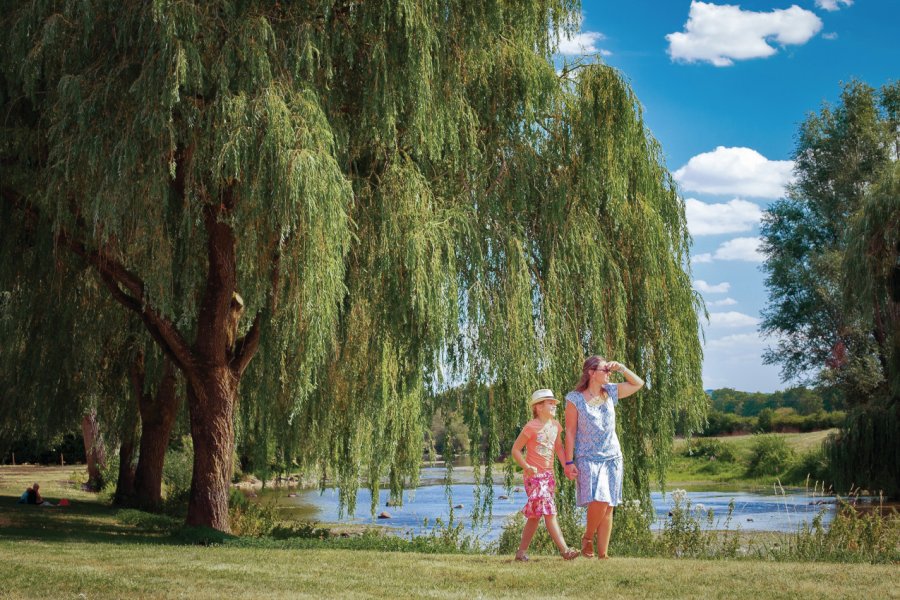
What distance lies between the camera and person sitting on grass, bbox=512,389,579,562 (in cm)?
782

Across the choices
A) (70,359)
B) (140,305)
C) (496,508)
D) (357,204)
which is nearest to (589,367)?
(357,204)

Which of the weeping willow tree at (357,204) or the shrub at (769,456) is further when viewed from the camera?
the shrub at (769,456)

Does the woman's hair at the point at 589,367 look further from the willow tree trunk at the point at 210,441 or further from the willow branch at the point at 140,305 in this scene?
the willow branch at the point at 140,305

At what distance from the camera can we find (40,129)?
37.9 ft

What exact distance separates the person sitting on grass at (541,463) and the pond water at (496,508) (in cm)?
1018

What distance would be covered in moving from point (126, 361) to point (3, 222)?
528 cm

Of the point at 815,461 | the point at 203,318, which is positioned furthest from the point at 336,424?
the point at 815,461

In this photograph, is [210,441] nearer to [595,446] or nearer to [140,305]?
[140,305]

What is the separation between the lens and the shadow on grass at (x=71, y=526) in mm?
11891

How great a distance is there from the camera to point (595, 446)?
25.2ft

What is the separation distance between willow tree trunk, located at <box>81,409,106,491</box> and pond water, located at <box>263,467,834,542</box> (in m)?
5.16

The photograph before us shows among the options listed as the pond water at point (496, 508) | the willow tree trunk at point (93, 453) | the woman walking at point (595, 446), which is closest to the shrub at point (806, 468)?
the pond water at point (496, 508)

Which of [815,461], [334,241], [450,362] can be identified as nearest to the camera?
[334,241]

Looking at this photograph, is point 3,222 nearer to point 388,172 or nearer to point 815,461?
point 388,172
